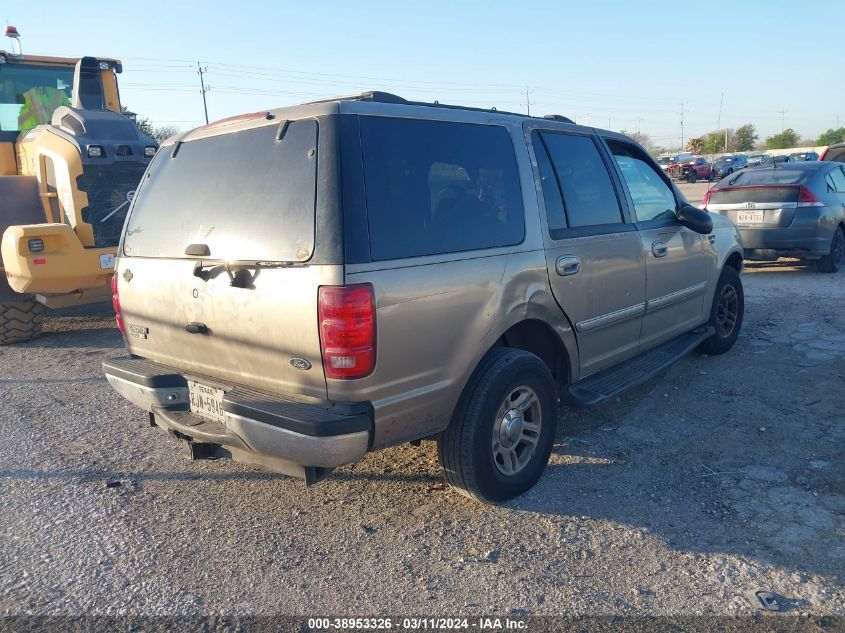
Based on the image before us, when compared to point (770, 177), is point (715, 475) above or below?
below

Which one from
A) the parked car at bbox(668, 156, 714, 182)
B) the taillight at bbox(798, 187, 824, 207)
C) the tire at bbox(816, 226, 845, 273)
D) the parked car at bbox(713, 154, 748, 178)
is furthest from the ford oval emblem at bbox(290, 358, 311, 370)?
the parked car at bbox(713, 154, 748, 178)

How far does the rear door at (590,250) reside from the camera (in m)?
4.11

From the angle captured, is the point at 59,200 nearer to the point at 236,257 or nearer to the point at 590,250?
the point at 236,257

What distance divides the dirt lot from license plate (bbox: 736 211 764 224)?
5363 millimetres

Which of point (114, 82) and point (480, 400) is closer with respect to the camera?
point (480, 400)

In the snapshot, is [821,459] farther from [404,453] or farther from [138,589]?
[138,589]

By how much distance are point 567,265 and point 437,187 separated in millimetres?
1024

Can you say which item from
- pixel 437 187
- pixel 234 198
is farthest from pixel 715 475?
pixel 234 198

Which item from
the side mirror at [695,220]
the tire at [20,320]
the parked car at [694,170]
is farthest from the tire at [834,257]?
the parked car at [694,170]

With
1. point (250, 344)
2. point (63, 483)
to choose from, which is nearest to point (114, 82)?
point (63, 483)

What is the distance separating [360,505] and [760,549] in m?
1.99

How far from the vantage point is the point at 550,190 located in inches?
163

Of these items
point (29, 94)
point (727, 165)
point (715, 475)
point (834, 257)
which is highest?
point (29, 94)

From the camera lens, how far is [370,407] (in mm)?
3092
